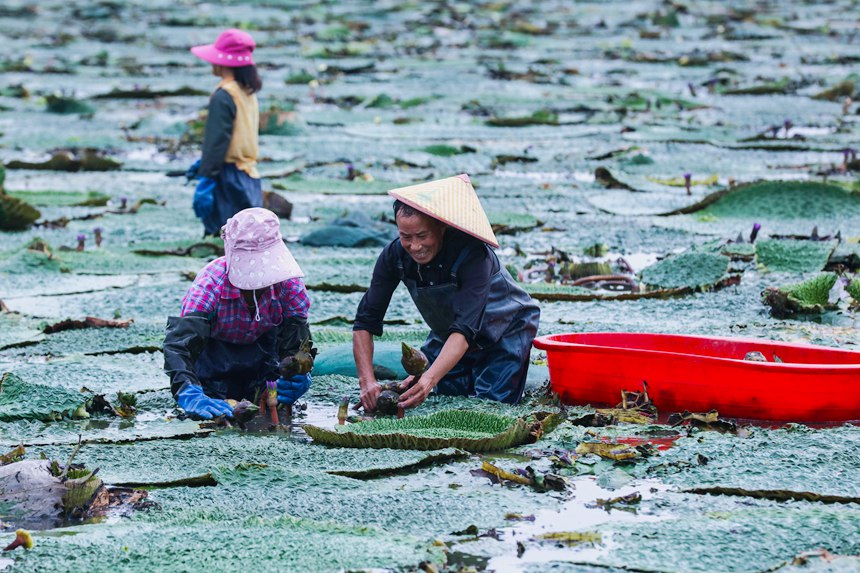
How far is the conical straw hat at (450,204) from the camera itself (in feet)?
11.5

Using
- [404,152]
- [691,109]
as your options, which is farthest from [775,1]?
[404,152]

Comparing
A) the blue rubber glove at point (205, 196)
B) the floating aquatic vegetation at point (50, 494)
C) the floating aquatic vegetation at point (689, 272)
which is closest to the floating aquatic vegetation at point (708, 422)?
the floating aquatic vegetation at point (50, 494)

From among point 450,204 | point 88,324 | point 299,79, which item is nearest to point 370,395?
point 450,204

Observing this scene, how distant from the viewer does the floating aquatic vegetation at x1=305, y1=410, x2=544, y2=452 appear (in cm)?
321

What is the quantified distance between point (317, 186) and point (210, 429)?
4.54m

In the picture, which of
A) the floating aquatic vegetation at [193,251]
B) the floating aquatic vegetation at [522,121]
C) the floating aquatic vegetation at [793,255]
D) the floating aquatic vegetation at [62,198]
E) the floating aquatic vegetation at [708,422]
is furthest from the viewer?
the floating aquatic vegetation at [522,121]

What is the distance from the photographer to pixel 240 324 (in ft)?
11.9

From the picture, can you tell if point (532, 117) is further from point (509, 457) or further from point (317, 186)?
point (509, 457)

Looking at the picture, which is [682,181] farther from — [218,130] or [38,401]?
[38,401]

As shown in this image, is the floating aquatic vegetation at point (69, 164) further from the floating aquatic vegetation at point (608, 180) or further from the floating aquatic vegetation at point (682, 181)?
the floating aquatic vegetation at point (682, 181)

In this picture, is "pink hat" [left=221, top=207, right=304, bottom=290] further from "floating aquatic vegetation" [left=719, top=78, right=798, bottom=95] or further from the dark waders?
"floating aquatic vegetation" [left=719, top=78, right=798, bottom=95]

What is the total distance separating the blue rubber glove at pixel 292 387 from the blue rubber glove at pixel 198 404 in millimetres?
198

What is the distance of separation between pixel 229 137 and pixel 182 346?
2.88m

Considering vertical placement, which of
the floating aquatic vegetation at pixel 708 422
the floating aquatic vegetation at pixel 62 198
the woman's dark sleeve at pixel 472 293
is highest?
the woman's dark sleeve at pixel 472 293
